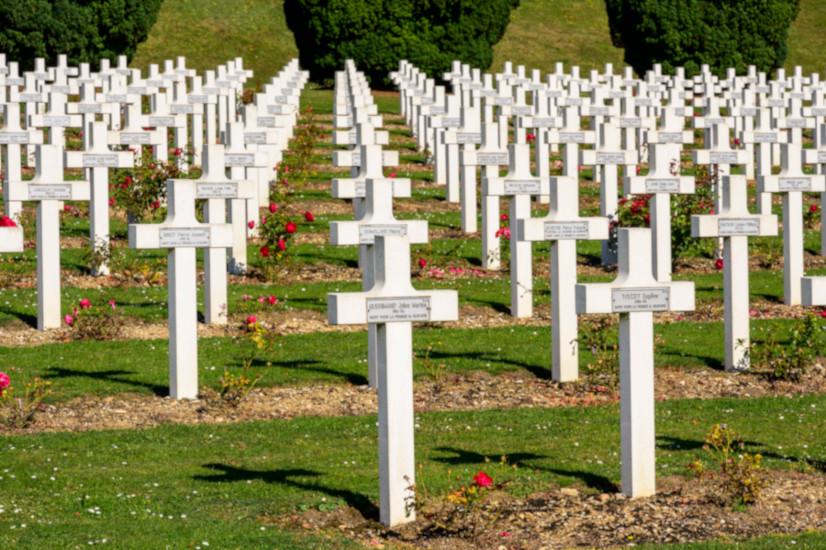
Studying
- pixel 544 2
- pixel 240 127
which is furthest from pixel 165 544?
pixel 544 2

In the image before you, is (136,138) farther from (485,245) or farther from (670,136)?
(670,136)

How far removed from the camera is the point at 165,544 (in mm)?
7875

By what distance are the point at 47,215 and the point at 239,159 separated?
289 centimetres

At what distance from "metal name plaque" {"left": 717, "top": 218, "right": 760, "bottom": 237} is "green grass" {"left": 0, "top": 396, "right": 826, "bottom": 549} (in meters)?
1.77

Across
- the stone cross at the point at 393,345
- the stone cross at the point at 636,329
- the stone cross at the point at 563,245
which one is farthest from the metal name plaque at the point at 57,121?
the stone cross at the point at 636,329

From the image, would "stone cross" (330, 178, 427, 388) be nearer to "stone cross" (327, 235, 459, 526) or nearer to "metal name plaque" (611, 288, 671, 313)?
"stone cross" (327, 235, 459, 526)

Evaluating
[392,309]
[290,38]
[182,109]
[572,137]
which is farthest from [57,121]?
[290,38]

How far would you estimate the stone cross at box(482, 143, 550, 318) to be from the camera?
1459cm

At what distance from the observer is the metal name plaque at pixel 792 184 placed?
1521 cm

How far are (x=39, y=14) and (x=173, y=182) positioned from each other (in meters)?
24.7

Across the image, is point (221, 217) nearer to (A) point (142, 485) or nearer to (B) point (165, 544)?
(A) point (142, 485)

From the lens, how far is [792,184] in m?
15.2

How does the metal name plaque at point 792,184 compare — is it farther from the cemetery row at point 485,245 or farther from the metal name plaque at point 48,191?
the metal name plaque at point 48,191

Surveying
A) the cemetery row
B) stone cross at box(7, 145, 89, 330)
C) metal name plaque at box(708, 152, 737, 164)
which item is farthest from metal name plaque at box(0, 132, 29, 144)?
metal name plaque at box(708, 152, 737, 164)
